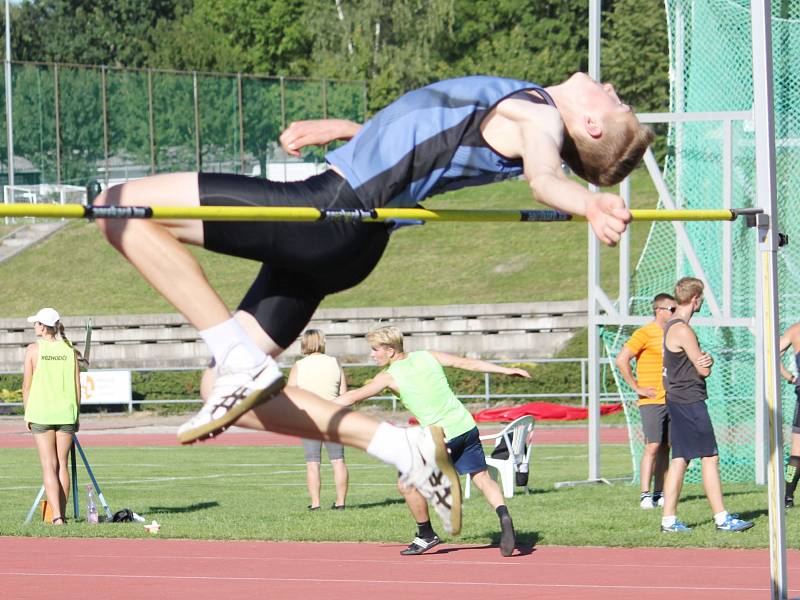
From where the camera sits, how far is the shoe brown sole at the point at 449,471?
5.70 meters

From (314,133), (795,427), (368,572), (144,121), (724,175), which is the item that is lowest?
(368,572)

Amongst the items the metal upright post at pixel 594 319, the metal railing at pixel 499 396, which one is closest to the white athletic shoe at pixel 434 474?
the metal upright post at pixel 594 319

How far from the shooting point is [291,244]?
5160mm

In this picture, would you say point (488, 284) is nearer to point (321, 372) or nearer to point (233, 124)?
point (233, 124)

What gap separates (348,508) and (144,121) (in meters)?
34.6

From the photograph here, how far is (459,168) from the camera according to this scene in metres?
5.25

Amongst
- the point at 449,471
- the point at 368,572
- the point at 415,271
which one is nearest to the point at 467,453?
the point at 368,572

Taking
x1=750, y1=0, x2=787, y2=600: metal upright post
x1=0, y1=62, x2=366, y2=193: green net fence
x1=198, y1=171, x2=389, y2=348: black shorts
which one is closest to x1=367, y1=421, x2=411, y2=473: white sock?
x1=198, y1=171, x2=389, y2=348: black shorts

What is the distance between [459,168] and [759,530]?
24.4ft

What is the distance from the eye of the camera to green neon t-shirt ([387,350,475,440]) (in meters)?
11.5

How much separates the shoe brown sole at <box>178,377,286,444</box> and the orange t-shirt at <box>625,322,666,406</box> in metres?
9.44

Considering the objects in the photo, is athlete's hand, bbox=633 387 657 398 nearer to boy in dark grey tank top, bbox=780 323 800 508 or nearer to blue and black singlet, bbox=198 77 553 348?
boy in dark grey tank top, bbox=780 323 800 508

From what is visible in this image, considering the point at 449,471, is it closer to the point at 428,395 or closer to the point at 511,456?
the point at 428,395

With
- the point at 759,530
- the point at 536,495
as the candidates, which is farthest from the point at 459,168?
the point at 536,495
